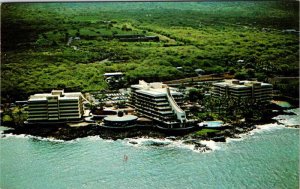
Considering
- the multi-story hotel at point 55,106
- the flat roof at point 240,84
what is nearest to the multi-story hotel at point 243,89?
the flat roof at point 240,84

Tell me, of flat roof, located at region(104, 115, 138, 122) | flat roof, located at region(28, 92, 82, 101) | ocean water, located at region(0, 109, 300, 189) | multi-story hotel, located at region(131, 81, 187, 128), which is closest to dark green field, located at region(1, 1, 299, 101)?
flat roof, located at region(28, 92, 82, 101)

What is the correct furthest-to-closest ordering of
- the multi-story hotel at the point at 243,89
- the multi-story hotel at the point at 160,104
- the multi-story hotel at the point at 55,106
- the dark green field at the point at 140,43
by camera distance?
the multi-story hotel at the point at 243,89 < the multi-story hotel at the point at 55,106 < the multi-story hotel at the point at 160,104 < the dark green field at the point at 140,43

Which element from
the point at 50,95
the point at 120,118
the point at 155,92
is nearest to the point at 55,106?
the point at 50,95

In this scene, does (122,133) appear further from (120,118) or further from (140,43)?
(140,43)

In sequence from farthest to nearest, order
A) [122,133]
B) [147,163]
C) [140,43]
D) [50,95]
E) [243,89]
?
1. [243,89]
2. [140,43]
3. [50,95]
4. [122,133]
5. [147,163]

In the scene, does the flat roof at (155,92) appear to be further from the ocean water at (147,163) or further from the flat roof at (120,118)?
the ocean water at (147,163)

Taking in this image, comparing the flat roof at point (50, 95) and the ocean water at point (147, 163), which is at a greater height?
the flat roof at point (50, 95)

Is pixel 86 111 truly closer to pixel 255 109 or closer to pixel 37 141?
pixel 37 141

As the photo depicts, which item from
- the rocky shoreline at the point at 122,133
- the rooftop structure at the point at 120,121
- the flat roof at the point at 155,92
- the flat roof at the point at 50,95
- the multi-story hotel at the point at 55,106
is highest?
the flat roof at the point at 155,92
